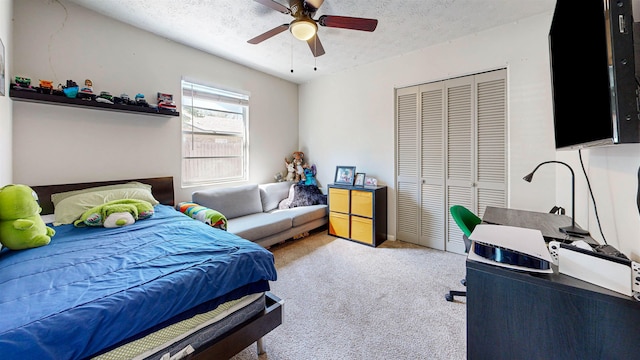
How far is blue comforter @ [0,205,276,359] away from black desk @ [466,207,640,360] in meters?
1.11

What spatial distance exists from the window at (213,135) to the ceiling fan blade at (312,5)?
78.6 inches

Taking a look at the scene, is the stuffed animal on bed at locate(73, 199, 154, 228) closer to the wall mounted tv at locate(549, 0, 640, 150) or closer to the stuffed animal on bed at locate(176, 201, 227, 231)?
the stuffed animal on bed at locate(176, 201, 227, 231)

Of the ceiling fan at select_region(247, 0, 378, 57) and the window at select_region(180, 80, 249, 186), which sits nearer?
the ceiling fan at select_region(247, 0, 378, 57)

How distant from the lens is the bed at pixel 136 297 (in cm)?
88

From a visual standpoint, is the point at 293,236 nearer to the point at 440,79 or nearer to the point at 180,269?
the point at 180,269

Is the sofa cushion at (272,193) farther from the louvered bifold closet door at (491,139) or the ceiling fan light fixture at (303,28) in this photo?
the louvered bifold closet door at (491,139)

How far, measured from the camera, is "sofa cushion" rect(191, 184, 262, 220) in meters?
3.10

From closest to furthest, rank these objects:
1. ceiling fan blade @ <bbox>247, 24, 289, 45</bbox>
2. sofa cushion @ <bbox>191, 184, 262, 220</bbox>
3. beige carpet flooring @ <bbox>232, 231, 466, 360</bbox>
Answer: beige carpet flooring @ <bbox>232, 231, 466, 360</bbox> < ceiling fan blade @ <bbox>247, 24, 289, 45</bbox> < sofa cushion @ <bbox>191, 184, 262, 220</bbox>

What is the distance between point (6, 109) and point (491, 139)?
4.44 metres

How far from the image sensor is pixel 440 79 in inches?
120

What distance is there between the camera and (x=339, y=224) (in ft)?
12.0

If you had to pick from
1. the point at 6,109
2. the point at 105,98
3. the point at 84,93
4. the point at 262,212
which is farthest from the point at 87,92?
the point at 262,212

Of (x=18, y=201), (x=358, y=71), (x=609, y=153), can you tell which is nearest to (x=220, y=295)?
(x=18, y=201)

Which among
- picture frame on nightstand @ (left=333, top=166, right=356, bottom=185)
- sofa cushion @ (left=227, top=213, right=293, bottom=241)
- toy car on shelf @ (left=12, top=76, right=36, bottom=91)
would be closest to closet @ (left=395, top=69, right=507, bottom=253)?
picture frame on nightstand @ (left=333, top=166, right=356, bottom=185)
